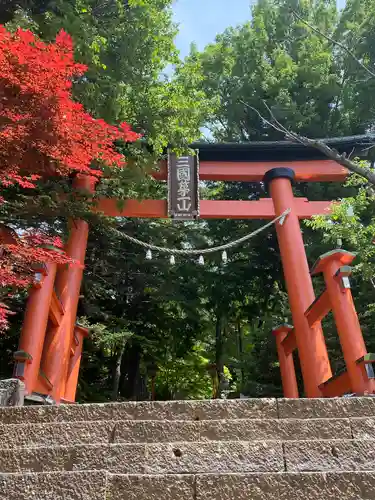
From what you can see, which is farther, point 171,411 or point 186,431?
point 171,411

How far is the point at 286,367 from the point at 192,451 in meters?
7.78

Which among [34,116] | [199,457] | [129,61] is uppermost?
[129,61]

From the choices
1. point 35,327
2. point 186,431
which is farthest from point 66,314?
point 186,431

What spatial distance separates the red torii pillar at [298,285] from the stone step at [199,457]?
5.50m

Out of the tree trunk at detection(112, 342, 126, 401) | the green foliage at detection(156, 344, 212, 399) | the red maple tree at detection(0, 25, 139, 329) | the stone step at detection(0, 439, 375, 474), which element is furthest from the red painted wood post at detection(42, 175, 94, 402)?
the green foliage at detection(156, 344, 212, 399)

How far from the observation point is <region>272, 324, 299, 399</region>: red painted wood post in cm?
980

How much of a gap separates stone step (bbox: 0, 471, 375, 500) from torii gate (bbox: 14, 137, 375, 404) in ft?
15.7

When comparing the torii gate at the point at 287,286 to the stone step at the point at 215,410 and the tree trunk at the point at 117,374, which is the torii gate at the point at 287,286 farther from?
the stone step at the point at 215,410

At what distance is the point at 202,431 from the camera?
323 cm

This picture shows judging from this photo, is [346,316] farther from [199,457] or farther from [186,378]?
[186,378]

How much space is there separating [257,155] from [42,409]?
8280 millimetres

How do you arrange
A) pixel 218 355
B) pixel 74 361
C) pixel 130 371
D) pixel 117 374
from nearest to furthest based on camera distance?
pixel 74 361 < pixel 117 374 < pixel 130 371 < pixel 218 355

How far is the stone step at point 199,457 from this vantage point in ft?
9.30

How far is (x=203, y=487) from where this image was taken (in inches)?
93.9
